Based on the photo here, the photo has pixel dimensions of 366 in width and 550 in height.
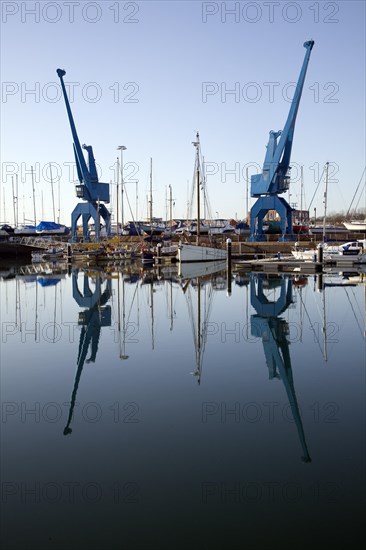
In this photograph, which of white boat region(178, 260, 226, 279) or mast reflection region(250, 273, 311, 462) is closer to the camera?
mast reflection region(250, 273, 311, 462)

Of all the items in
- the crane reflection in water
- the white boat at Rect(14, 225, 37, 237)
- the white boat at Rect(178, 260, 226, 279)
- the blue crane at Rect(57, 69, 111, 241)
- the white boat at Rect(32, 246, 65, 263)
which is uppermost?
the blue crane at Rect(57, 69, 111, 241)

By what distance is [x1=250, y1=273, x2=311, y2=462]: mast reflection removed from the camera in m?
8.81

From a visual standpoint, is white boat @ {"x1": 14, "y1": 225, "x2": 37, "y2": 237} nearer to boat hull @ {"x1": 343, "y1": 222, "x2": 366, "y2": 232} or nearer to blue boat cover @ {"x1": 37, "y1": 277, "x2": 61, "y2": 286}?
boat hull @ {"x1": 343, "y1": 222, "x2": 366, "y2": 232}

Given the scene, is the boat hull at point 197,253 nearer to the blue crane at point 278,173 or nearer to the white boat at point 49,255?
the blue crane at point 278,173

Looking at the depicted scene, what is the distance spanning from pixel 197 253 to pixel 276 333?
27.8 m

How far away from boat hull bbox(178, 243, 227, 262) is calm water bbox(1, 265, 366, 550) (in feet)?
79.6

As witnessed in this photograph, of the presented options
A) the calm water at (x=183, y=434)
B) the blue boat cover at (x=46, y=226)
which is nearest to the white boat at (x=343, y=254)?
the calm water at (x=183, y=434)

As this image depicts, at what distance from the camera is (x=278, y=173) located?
45.8 m

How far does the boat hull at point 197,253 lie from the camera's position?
4059 centimetres

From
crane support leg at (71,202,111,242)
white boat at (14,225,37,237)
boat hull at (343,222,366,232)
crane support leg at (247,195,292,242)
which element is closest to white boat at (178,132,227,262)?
crane support leg at (247,195,292,242)

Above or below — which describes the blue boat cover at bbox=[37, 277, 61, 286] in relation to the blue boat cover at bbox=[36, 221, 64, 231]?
below

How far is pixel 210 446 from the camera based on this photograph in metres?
6.87

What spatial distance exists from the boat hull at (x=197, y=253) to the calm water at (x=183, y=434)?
2425 centimetres

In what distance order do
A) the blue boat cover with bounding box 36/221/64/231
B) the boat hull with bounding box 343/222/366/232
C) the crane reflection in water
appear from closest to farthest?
the crane reflection in water < the boat hull with bounding box 343/222/366/232 < the blue boat cover with bounding box 36/221/64/231
